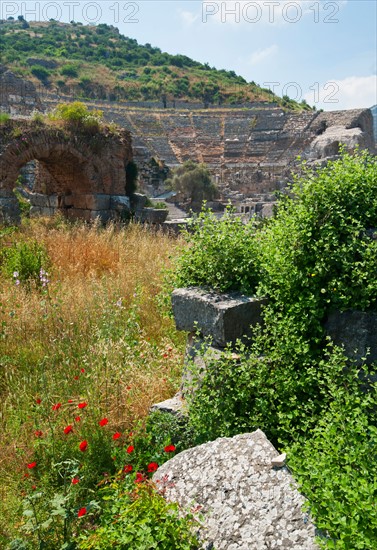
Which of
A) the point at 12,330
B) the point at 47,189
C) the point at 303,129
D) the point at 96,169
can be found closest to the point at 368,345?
the point at 12,330

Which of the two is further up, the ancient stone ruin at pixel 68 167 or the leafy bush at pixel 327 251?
the ancient stone ruin at pixel 68 167

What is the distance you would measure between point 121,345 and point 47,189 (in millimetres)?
12758

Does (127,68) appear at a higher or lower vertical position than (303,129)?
higher

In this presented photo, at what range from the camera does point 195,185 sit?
113 feet

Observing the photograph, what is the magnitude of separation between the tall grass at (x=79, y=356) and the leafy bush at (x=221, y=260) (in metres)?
0.59

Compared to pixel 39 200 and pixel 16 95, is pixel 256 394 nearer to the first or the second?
pixel 39 200

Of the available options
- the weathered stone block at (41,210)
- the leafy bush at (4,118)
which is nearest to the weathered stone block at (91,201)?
the weathered stone block at (41,210)

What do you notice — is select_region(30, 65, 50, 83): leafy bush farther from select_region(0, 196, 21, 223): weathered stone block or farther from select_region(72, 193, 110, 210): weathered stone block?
select_region(0, 196, 21, 223): weathered stone block

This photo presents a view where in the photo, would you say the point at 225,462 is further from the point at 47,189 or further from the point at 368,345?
the point at 47,189

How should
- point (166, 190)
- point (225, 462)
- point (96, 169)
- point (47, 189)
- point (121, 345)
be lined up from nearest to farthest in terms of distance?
1. point (225, 462)
2. point (121, 345)
3. point (96, 169)
4. point (47, 189)
5. point (166, 190)

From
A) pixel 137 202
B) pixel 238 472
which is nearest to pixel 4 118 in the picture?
pixel 137 202

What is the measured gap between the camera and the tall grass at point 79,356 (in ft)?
10.4

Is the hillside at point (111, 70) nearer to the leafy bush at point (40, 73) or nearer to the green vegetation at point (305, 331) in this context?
the leafy bush at point (40, 73)

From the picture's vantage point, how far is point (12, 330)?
4.39 metres
